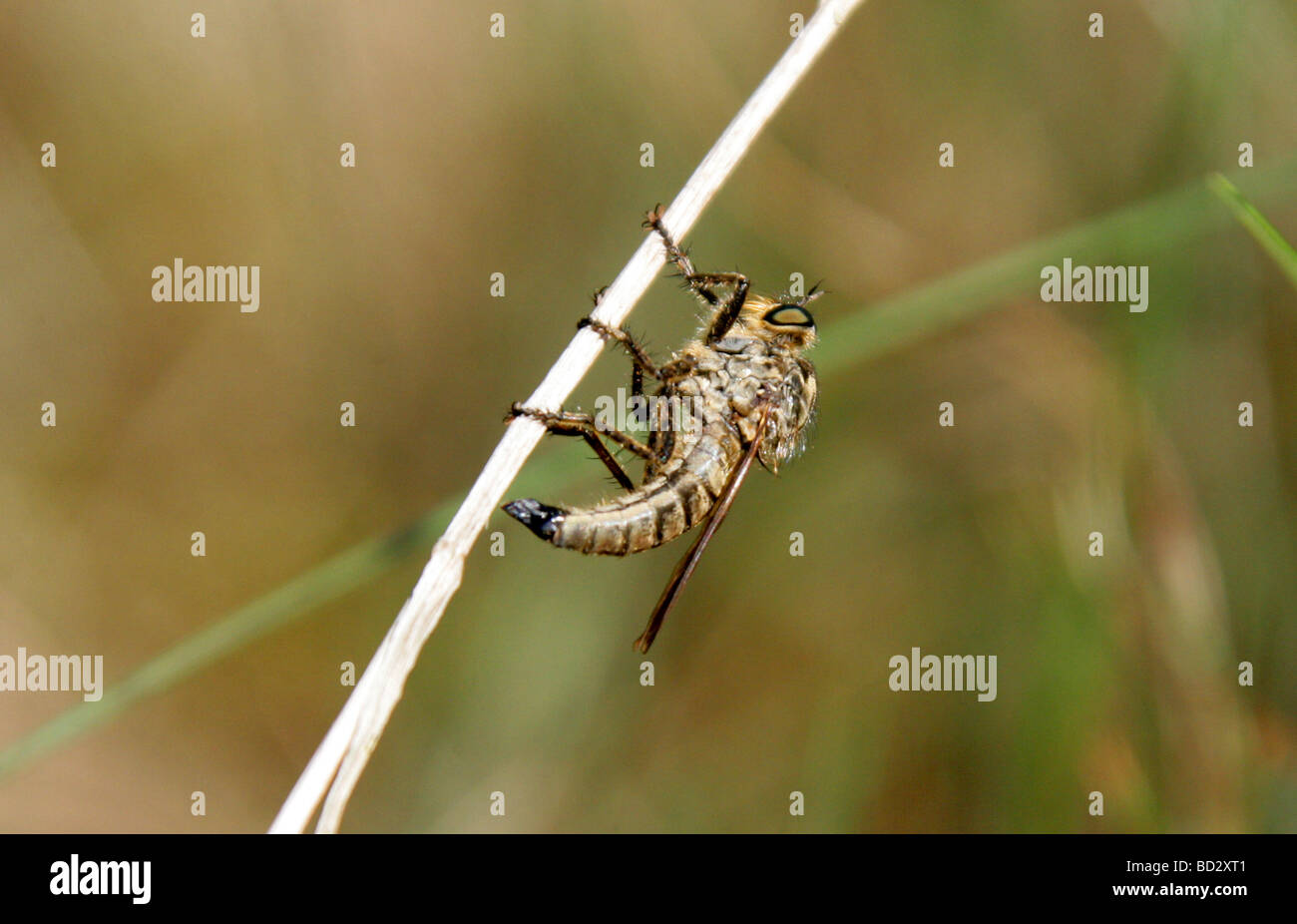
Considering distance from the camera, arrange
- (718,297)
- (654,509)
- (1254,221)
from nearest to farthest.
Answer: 1. (1254,221)
2. (654,509)
3. (718,297)

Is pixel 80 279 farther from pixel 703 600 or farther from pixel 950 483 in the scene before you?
pixel 950 483

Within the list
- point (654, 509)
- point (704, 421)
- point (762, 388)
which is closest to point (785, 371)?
point (762, 388)

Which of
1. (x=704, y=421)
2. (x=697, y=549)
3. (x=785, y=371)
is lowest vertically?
(x=697, y=549)

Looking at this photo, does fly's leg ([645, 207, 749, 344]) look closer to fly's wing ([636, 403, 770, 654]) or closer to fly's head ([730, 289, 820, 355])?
fly's head ([730, 289, 820, 355])

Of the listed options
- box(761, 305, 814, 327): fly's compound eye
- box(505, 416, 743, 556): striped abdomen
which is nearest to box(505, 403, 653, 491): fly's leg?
box(505, 416, 743, 556): striped abdomen

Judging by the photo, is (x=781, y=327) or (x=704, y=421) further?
(x=781, y=327)

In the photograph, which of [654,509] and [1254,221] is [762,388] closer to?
[654,509]

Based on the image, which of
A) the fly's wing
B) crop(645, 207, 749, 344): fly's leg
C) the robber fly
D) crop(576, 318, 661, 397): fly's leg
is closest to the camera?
the fly's wing
